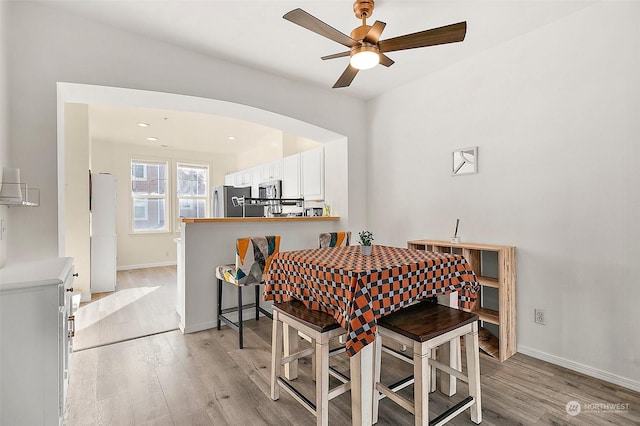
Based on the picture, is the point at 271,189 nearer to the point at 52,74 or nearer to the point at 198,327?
the point at 198,327

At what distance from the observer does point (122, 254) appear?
274 inches

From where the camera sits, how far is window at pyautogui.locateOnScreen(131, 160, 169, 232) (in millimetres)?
7203

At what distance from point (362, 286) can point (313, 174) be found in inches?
127

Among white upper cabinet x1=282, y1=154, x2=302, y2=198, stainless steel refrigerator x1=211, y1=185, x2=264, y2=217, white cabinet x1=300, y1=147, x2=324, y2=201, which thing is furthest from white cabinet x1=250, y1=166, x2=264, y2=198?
stainless steel refrigerator x1=211, y1=185, x2=264, y2=217

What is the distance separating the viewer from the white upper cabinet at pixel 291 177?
16.3 feet

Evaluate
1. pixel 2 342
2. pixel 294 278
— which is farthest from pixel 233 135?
pixel 2 342

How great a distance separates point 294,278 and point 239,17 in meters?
2.00

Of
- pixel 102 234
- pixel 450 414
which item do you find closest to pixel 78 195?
pixel 102 234

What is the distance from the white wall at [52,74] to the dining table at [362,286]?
5.67 ft

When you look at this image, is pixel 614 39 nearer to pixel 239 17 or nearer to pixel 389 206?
pixel 389 206

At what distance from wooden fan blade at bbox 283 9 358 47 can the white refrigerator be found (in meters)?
4.37

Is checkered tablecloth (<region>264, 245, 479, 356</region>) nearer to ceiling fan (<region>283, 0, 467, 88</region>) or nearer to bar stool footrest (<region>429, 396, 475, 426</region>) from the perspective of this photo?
bar stool footrest (<region>429, 396, 475, 426</region>)

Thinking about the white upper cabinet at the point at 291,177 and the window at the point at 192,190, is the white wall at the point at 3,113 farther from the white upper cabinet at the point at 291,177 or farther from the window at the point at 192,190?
the window at the point at 192,190

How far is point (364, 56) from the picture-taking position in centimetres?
204
